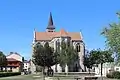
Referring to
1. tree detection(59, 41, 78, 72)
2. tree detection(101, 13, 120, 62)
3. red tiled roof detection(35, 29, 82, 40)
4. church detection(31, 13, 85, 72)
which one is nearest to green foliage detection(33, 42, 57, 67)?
tree detection(59, 41, 78, 72)

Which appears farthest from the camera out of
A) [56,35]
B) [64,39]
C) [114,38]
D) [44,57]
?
[56,35]

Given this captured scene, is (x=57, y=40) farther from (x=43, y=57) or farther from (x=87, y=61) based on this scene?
(x=43, y=57)

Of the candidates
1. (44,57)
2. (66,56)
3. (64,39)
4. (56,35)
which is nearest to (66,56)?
(66,56)

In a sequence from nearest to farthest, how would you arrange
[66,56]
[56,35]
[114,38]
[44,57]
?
[114,38], [44,57], [66,56], [56,35]

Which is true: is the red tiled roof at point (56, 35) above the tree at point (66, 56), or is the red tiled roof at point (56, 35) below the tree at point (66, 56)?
above

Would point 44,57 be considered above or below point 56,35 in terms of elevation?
below

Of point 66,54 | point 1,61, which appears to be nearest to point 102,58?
point 66,54

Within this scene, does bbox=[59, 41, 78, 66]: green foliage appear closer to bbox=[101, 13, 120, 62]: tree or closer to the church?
the church

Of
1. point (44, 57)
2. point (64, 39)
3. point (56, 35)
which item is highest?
point (56, 35)

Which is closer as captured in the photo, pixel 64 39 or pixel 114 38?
pixel 114 38

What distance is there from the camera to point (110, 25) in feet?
145

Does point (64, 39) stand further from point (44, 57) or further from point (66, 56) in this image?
point (44, 57)

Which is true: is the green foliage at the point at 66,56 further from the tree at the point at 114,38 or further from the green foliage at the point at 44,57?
the tree at the point at 114,38

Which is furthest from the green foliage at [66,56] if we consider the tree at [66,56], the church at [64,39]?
the church at [64,39]
